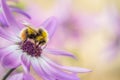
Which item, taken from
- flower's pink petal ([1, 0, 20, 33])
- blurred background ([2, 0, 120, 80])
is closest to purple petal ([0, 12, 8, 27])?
flower's pink petal ([1, 0, 20, 33])

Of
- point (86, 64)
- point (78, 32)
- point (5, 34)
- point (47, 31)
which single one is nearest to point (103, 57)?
point (86, 64)

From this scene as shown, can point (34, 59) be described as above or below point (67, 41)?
above

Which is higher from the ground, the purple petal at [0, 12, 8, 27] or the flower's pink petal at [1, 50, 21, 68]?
the purple petal at [0, 12, 8, 27]

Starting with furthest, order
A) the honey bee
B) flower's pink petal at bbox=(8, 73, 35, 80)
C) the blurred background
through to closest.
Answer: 1. the blurred background
2. the honey bee
3. flower's pink petal at bbox=(8, 73, 35, 80)

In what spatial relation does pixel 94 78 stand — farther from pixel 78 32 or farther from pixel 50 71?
pixel 50 71

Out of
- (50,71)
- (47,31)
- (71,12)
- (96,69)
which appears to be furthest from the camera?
(96,69)

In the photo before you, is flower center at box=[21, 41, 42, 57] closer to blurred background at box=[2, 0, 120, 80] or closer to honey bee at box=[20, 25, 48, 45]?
honey bee at box=[20, 25, 48, 45]

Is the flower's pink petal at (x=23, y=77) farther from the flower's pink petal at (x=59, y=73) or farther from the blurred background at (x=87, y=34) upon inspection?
the blurred background at (x=87, y=34)

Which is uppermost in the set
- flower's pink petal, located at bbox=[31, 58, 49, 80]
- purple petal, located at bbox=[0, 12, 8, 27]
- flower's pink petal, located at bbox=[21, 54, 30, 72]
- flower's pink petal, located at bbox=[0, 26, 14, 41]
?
purple petal, located at bbox=[0, 12, 8, 27]
